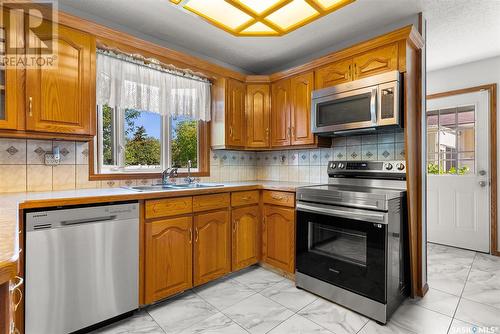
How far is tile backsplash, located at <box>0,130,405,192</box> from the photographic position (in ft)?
6.18

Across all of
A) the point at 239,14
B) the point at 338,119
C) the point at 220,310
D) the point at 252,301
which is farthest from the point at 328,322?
the point at 239,14

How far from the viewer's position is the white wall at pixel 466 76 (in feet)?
10.3

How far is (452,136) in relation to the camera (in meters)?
3.47

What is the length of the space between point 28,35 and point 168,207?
4.86 ft

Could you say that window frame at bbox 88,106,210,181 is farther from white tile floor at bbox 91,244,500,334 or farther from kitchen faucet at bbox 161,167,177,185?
white tile floor at bbox 91,244,500,334

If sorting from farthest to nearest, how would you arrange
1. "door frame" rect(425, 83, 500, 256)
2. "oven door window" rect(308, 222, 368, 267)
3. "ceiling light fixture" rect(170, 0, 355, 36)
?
1. "door frame" rect(425, 83, 500, 256)
2. "oven door window" rect(308, 222, 368, 267)
3. "ceiling light fixture" rect(170, 0, 355, 36)

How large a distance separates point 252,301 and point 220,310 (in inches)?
11.2

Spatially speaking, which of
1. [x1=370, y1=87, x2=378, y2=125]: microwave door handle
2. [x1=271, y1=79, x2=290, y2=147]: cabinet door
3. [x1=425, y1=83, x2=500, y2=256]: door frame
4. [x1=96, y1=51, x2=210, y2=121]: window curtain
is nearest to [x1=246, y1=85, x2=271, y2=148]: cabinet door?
[x1=271, y1=79, x2=290, y2=147]: cabinet door

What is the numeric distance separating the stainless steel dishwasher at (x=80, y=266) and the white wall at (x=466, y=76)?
407 centimetres

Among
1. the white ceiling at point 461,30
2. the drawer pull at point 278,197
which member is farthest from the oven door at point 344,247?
the white ceiling at point 461,30

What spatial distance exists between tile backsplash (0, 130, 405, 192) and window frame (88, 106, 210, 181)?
0.14ft

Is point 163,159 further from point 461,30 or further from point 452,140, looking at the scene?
point 452,140

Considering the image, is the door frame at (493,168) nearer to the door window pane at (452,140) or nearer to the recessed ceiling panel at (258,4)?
the door window pane at (452,140)

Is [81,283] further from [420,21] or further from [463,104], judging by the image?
[463,104]
